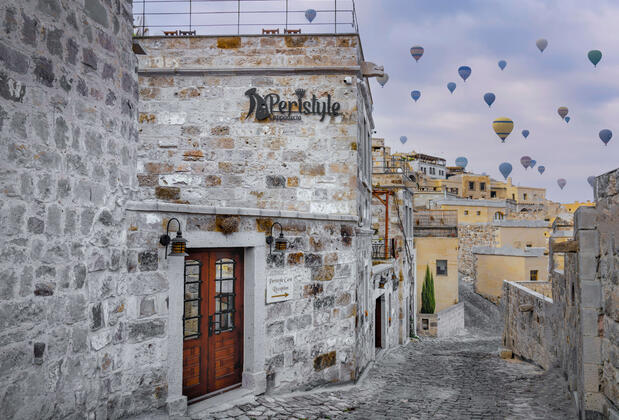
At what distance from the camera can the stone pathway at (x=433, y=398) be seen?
22.6 ft

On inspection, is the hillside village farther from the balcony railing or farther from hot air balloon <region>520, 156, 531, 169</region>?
hot air balloon <region>520, 156, 531, 169</region>

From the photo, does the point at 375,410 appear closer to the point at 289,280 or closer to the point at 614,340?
the point at 289,280

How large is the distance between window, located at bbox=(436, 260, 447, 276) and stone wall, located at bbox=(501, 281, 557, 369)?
11.3 meters

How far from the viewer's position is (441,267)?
28.0 m

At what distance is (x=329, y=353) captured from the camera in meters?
8.27

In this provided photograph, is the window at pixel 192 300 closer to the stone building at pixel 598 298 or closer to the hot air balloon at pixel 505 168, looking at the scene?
the stone building at pixel 598 298

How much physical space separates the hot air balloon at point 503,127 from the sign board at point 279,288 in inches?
1776

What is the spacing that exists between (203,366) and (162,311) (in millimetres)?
1181

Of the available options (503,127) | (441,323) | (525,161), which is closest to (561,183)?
(525,161)

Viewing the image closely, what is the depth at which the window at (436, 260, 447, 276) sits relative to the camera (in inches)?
1097

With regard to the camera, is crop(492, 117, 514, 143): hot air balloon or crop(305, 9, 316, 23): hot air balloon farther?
crop(492, 117, 514, 143): hot air balloon

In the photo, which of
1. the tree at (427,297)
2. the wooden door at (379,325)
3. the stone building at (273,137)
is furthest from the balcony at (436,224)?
the stone building at (273,137)

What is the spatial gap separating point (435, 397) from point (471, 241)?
118 ft

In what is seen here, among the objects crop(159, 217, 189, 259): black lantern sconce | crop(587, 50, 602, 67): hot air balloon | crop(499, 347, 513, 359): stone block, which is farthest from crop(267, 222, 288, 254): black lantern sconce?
crop(587, 50, 602, 67): hot air balloon
